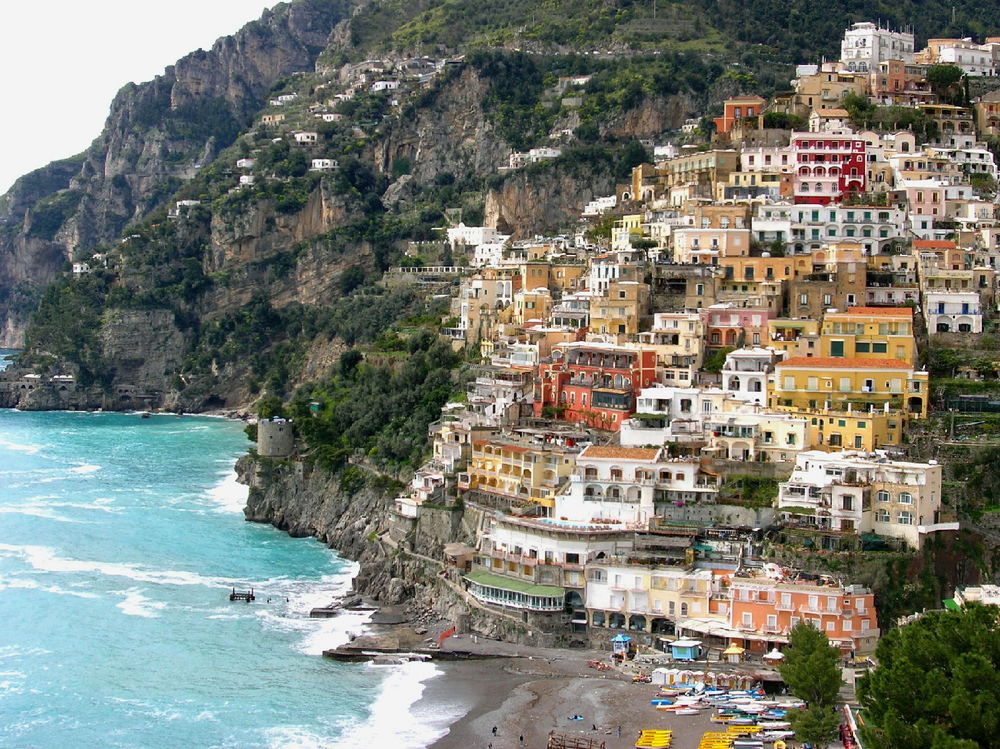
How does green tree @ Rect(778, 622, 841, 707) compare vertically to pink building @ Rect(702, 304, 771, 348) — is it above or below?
below

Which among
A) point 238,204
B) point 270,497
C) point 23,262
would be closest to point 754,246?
point 270,497

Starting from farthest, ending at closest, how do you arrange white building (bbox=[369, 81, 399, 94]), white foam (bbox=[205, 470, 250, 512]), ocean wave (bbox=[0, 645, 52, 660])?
white building (bbox=[369, 81, 399, 94]) < white foam (bbox=[205, 470, 250, 512]) < ocean wave (bbox=[0, 645, 52, 660])

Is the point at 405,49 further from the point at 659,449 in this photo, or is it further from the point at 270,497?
the point at 659,449

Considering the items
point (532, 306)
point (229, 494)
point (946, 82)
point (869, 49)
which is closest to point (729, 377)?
point (532, 306)

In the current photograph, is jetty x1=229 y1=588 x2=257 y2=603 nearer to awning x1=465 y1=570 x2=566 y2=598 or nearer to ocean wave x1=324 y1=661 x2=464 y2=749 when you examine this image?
awning x1=465 y1=570 x2=566 y2=598

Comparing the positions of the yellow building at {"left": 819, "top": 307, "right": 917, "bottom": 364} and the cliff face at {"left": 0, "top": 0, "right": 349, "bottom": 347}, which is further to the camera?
the cliff face at {"left": 0, "top": 0, "right": 349, "bottom": 347}

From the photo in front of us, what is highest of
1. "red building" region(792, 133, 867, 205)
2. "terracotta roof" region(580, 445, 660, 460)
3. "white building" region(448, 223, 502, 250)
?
"red building" region(792, 133, 867, 205)

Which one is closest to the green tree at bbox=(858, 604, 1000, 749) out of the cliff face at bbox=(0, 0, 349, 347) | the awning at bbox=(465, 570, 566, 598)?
the awning at bbox=(465, 570, 566, 598)
